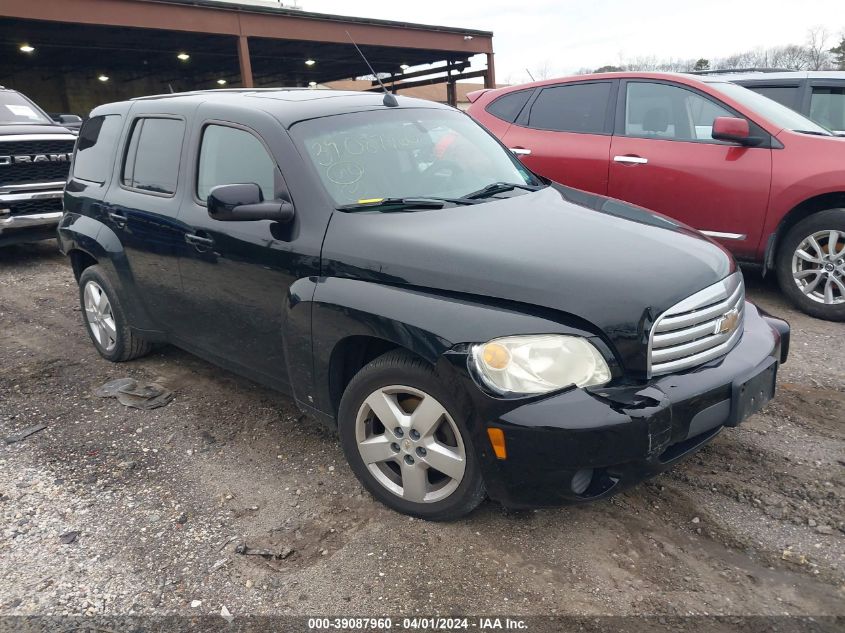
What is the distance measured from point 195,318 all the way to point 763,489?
3.04 metres

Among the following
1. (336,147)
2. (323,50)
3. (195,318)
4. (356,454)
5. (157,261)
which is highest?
(323,50)

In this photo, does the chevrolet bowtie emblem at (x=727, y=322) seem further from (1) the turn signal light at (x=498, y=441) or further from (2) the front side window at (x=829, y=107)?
(2) the front side window at (x=829, y=107)

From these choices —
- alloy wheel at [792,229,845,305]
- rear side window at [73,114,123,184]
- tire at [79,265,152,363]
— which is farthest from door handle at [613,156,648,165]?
tire at [79,265,152,363]

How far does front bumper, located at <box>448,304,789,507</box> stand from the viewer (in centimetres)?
233

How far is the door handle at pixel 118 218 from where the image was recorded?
4133mm

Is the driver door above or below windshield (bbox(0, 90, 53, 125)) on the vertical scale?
below

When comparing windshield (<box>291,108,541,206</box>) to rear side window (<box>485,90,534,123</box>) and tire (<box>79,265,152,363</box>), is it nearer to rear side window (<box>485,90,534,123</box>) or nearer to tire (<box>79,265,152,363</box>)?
tire (<box>79,265,152,363</box>)

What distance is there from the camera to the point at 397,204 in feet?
10.3

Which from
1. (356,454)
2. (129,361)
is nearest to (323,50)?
(129,361)

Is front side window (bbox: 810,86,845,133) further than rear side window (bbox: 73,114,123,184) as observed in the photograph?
Yes

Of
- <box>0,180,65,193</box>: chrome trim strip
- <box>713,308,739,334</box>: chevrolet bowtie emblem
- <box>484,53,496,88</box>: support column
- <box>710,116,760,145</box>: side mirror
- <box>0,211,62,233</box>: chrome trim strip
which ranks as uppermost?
<box>484,53,496,88</box>: support column

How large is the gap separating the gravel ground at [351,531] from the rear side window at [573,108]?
3.03 meters

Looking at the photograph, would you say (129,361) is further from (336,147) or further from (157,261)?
(336,147)

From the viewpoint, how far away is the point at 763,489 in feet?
9.76
